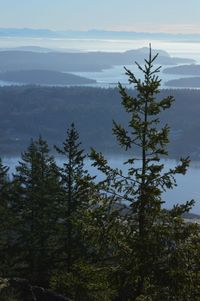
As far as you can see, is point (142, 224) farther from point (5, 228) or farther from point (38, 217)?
point (5, 228)

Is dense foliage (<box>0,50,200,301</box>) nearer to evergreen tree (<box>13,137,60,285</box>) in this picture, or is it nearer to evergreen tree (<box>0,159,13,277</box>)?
→ evergreen tree (<box>13,137,60,285</box>)

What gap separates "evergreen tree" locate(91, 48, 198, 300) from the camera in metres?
15.3

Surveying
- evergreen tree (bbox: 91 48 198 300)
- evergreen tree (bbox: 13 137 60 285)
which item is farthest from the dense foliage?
evergreen tree (bbox: 13 137 60 285)

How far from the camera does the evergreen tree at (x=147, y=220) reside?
15336 millimetres

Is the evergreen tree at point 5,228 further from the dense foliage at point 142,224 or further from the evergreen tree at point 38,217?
the dense foliage at point 142,224

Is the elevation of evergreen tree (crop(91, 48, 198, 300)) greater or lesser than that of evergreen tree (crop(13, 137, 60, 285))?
greater

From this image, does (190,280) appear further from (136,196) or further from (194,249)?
(136,196)

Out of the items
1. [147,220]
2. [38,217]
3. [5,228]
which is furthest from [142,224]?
[5,228]

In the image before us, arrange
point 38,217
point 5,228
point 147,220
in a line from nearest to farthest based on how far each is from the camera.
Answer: point 147,220 → point 5,228 → point 38,217

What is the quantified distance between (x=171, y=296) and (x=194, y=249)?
1.51 m

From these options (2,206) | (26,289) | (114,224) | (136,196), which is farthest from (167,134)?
(2,206)

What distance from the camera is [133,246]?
15.6m

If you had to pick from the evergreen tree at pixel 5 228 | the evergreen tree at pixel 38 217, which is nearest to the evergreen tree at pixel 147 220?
the evergreen tree at pixel 38 217

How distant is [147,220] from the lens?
52.9 feet
